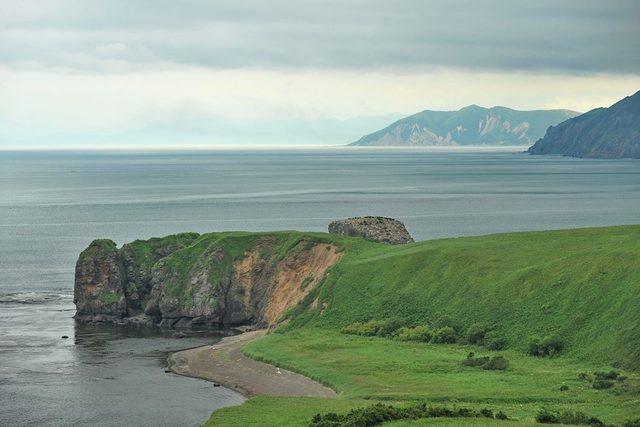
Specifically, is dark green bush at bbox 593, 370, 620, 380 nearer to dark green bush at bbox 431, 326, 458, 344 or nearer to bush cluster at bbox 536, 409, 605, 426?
bush cluster at bbox 536, 409, 605, 426

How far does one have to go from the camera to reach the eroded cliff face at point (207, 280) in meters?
122

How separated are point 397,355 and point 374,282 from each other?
1890 cm

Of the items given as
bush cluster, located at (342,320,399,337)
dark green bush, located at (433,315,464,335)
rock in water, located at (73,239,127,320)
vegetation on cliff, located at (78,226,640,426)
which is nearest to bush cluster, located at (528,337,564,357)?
vegetation on cliff, located at (78,226,640,426)

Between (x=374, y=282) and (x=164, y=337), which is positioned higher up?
(x=374, y=282)

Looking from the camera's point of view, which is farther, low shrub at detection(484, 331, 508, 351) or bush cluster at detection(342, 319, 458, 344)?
bush cluster at detection(342, 319, 458, 344)

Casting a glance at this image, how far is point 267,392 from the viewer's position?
8625cm

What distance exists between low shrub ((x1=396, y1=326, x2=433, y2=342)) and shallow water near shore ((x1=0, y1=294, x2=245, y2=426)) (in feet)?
64.9

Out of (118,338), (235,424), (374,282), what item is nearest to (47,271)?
(118,338)

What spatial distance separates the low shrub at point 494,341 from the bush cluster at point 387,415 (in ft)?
75.6

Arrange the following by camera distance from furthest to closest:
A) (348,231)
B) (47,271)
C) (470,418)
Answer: (47,271), (348,231), (470,418)

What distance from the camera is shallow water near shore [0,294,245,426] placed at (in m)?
78.3

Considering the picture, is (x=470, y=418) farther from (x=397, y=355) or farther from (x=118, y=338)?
(x=118, y=338)

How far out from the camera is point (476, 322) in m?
97.0

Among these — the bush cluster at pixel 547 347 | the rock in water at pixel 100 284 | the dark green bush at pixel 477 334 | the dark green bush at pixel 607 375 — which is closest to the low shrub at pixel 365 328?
the dark green bush at pixel 477 334
